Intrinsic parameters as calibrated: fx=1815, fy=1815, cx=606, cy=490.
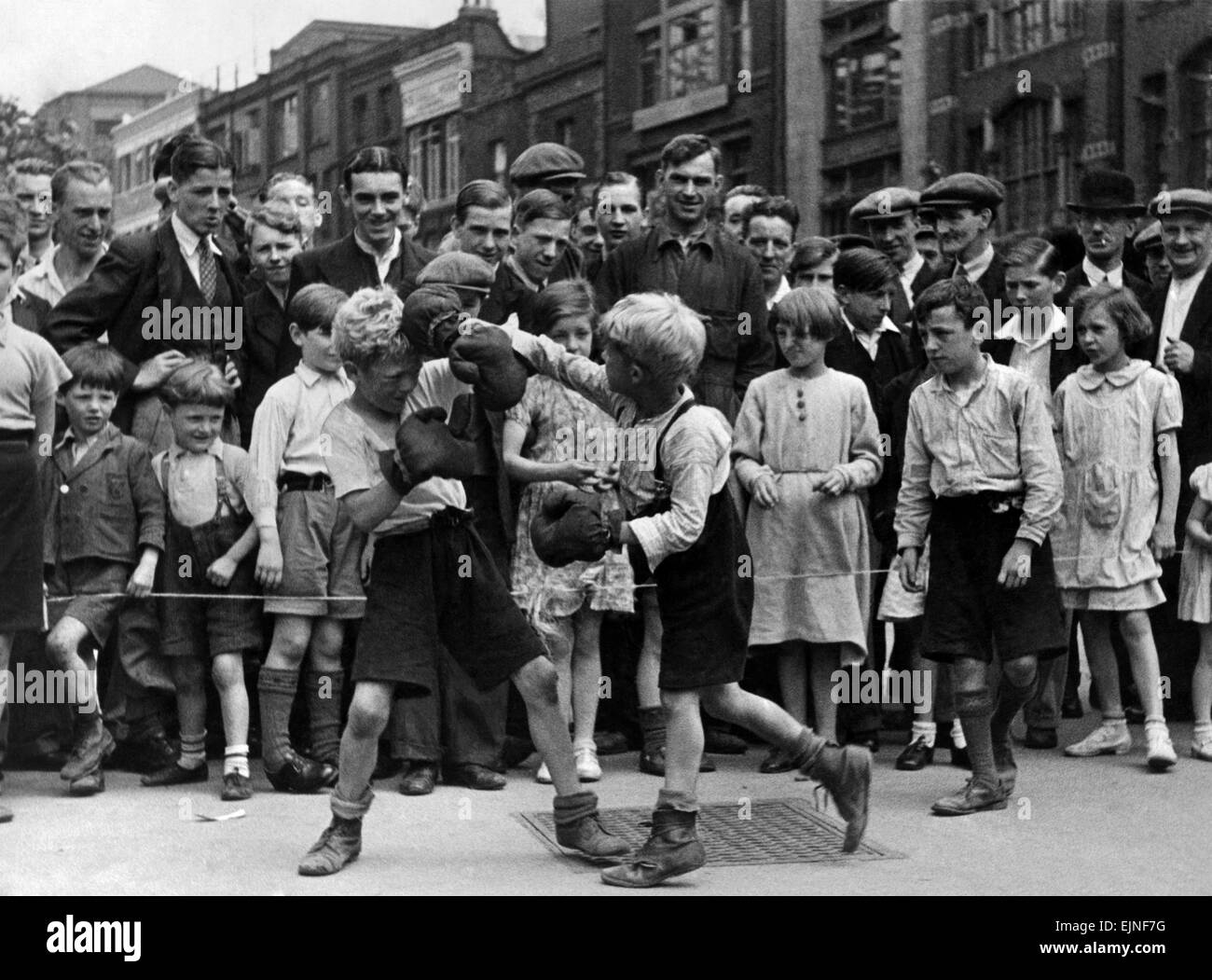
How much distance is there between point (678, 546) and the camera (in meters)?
5.37

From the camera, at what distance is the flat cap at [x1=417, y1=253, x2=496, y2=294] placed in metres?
6.59

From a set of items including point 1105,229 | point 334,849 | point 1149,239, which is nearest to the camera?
point 334,849

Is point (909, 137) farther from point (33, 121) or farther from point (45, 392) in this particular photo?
point (45, 392)

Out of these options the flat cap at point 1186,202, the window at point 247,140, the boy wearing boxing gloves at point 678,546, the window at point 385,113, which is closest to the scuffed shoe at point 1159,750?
the boy wearing boxing gloves at point 678,546

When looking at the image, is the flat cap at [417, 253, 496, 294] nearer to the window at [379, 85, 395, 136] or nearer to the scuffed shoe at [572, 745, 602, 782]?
the scuffed shoe at [572, 745, 602, 782]

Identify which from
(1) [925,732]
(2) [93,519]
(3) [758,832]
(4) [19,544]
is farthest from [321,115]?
(3) [758,832]

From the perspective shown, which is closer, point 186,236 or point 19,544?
point 19,544

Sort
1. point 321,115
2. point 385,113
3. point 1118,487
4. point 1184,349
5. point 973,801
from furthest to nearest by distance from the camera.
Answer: point 385,113
point 321,115
point 1184,349
point 1118,487
point 973,801

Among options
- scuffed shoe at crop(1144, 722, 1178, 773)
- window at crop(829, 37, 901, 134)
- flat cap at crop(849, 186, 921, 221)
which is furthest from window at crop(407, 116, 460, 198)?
window at crop(829, 37, 901, 134)

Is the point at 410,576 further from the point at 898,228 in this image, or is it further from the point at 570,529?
the point at 898,228

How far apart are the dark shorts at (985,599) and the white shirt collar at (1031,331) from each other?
1372 mm

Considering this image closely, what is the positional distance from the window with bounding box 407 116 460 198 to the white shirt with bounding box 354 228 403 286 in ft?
19.6

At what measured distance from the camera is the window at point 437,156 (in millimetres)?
13531

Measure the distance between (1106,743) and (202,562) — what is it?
3.69 m
